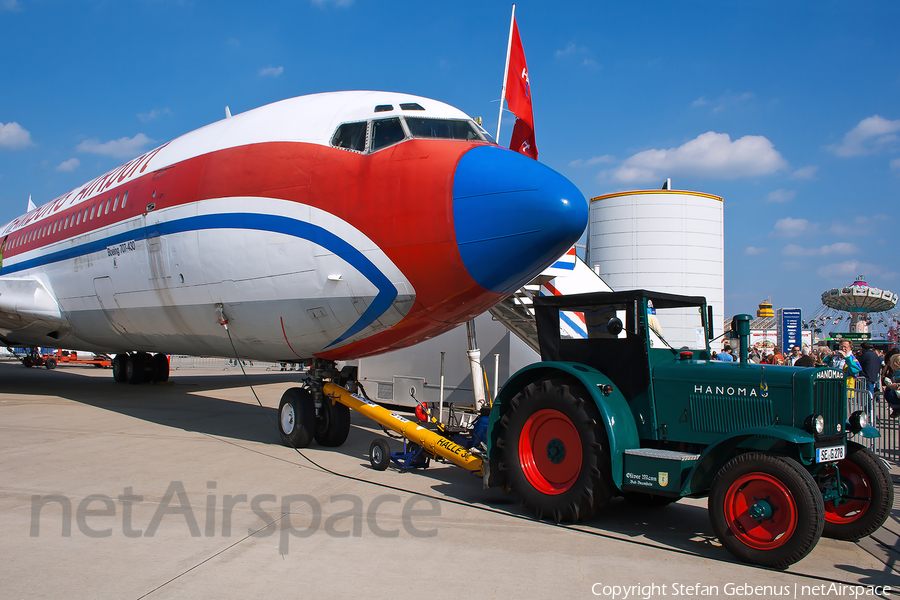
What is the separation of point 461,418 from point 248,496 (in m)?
2.78

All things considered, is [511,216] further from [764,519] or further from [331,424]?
[331,424]

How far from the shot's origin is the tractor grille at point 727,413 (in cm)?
464

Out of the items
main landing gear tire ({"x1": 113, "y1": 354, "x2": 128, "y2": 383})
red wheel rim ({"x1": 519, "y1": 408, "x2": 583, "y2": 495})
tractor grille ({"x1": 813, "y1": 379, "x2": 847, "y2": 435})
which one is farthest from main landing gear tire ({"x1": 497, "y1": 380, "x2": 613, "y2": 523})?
main landing gear tire ({"x1": 113, "y1": 354, "x2": 128, "y2": 383})

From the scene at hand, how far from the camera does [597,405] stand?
4953 millimetres

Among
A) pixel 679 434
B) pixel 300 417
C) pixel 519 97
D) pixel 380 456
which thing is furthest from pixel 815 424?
pixel 519 97

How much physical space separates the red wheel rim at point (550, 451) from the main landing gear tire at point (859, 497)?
1916 millimetres

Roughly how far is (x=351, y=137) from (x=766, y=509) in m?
5.65

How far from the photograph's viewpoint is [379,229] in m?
6.56

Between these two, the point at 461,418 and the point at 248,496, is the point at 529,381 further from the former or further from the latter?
the point at 248,496

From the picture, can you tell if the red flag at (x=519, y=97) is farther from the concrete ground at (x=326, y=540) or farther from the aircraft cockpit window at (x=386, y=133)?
the concrete ground at (x=326, y=540)

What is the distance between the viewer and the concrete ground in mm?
3781

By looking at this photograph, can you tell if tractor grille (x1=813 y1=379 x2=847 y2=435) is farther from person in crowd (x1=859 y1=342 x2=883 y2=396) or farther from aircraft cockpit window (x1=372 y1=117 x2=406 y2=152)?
person in crowd (x1=859 y1=342 x2=883 y2=396)

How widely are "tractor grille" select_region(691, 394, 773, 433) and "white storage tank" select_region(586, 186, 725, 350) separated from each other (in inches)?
664

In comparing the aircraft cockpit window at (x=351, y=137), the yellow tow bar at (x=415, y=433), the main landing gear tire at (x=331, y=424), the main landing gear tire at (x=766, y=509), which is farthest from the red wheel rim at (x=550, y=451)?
the aircraft cockpit window at (x=351, y=137)
